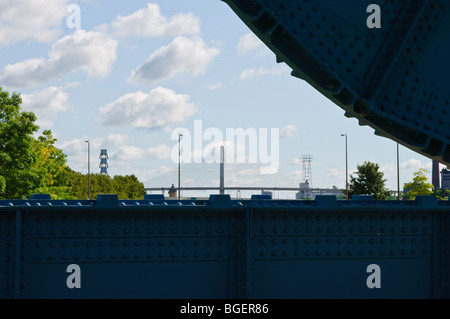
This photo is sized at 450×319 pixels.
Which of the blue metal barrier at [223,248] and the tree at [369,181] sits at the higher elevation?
the tree at [369,181]

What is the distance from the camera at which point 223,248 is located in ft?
18.3

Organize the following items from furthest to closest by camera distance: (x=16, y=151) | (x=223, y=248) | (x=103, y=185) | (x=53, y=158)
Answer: (x=103, y=185)
(x=53, y=158)
(x=16, y=151)
(x=223, y=248)

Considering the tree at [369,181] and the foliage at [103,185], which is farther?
the foliage at [103,185]

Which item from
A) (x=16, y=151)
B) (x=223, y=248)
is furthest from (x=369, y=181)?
(x=223, y=248)

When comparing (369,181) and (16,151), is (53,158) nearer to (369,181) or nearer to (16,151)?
(16,151)

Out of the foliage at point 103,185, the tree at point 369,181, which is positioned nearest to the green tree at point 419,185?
the tree at point 369,181

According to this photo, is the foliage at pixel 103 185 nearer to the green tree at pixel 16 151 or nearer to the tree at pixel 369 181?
the green tree at pixel 16 151

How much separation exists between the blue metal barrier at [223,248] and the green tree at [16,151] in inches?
925

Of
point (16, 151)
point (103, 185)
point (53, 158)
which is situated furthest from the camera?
point (103, 185)

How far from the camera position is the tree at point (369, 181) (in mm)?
62750

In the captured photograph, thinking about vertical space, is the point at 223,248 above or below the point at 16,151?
below

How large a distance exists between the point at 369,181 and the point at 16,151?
44165 mm
